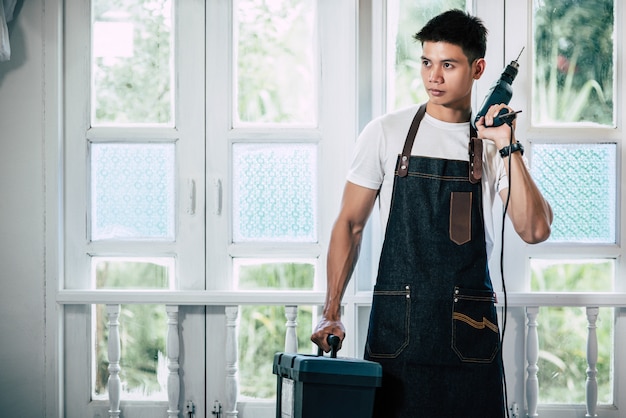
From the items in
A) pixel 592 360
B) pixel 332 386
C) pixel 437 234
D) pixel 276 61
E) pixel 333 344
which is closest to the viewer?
pixel 332 386

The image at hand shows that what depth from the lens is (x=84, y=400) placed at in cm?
294

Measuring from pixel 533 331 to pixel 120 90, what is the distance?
5.89ft

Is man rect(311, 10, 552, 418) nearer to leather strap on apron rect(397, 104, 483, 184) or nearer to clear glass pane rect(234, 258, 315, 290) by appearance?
leather strap on apron rect(397, 104, 483, 184)

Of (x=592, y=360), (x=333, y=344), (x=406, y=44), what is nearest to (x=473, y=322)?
(x=333, y=344)

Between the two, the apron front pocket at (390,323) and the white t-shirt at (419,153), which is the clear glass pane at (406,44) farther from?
the apron front pocket at (390,323)

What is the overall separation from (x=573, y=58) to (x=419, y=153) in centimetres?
98

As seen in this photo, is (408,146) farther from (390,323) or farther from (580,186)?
(580,186)

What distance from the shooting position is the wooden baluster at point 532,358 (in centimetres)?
282

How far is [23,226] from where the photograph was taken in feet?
9.43

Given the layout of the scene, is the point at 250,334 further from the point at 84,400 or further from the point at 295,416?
the point at 295,416

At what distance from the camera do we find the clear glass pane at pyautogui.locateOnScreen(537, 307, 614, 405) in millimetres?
2938

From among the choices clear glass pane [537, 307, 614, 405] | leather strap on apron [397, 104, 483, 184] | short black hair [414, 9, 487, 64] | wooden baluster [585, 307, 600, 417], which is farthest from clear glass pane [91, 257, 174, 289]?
wooden baluster [585, 307, 600, 417]

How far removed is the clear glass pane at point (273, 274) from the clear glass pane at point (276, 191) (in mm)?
96

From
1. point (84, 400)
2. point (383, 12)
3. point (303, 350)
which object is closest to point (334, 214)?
point (303, 350)
